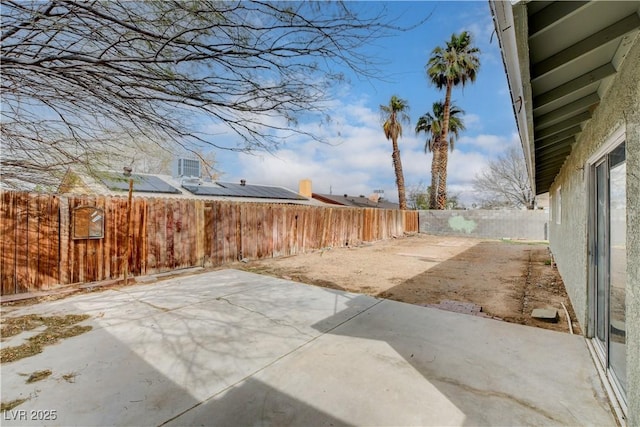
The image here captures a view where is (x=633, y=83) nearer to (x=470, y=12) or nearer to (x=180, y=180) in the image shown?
(x=470, y=12)

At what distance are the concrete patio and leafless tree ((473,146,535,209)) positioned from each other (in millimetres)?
25465

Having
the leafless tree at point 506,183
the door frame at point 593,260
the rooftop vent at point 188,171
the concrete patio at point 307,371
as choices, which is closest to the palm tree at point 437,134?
the leafless tree at point 506,183

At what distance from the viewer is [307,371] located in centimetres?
256

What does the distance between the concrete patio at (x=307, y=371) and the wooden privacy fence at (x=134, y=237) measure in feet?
4.38

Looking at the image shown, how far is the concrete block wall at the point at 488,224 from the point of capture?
52.3ft

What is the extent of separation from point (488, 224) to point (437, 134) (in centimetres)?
709

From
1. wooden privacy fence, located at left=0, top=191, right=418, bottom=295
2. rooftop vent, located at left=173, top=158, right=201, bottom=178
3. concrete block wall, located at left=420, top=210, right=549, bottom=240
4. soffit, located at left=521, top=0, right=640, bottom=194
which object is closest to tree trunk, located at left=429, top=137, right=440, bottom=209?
concrete block wall, located at left=420, top=210, right=549, bottom=240

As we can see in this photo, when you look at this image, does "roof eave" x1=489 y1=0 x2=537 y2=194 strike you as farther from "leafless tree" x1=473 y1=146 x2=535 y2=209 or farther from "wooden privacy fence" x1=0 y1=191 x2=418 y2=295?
"leafless tree" x1=473 y1=146 x2=535 y2=209

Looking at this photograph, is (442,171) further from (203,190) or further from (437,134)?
(203,190)

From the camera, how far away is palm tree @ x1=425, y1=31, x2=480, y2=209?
17.1 meters

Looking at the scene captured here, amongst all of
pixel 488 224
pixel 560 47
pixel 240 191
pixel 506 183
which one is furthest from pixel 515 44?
pixel 506 183

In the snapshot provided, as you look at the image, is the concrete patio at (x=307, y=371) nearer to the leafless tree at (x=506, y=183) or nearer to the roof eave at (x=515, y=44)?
the roof eave at (x=515, y=44)

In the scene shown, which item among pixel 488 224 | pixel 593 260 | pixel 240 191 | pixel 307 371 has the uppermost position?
pixel 240 191

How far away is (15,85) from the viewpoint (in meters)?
2.34
